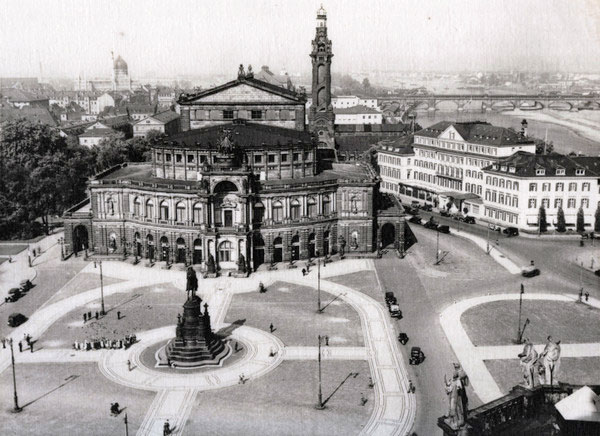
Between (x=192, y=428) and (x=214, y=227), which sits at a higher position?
(x=214, y=227)

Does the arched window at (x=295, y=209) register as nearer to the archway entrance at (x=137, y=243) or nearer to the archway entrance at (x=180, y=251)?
the archway entrance at (x=180, y=251)

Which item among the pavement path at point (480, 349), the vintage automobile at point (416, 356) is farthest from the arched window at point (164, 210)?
the vintage automobile at point (416, 356)

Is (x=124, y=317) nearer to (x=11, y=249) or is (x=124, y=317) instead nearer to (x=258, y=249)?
(x=258, y=249)

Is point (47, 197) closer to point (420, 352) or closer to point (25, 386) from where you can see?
point (25, 386)

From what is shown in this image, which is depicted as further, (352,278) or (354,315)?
(352,278)

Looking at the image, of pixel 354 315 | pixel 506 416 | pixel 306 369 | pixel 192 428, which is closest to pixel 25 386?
pixel 192 428

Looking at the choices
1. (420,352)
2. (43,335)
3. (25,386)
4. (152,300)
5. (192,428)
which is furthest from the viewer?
(152,300)
